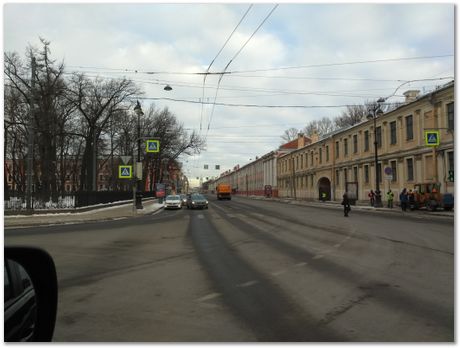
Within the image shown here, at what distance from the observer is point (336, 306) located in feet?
18.0

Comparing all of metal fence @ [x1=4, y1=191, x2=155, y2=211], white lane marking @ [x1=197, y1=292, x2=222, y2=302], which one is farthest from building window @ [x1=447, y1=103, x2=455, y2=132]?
white lane marking @ [x1=197, y1=292, x2=222, y2=302]

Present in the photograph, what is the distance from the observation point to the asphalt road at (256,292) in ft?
14.6

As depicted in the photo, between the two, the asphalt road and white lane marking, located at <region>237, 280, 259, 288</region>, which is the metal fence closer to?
the asphalt road

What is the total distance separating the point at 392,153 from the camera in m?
40.3

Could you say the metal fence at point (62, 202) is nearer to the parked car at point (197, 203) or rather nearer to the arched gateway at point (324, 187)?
the parked car at point (197, 203)

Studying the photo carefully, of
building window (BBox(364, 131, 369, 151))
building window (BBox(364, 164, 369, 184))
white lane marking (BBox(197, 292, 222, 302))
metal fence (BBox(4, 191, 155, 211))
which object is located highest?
building window (BBox(364, 131, 369, 151))

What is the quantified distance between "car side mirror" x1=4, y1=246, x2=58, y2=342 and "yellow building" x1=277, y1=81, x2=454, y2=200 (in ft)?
93.1

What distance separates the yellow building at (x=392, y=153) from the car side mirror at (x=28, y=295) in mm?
28366

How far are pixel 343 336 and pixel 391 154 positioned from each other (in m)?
39.2

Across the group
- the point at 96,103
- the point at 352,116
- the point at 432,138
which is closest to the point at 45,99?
the point at 96,103

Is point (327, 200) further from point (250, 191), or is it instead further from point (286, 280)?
point (250, 191)

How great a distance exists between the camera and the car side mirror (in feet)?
8.59

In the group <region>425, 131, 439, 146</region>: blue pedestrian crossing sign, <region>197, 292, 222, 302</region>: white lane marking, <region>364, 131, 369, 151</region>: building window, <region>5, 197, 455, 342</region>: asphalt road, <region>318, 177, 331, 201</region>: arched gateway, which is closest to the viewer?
<region>5, 197, 455, 342</region>: asphalt road

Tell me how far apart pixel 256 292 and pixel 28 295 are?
3.97 metres
